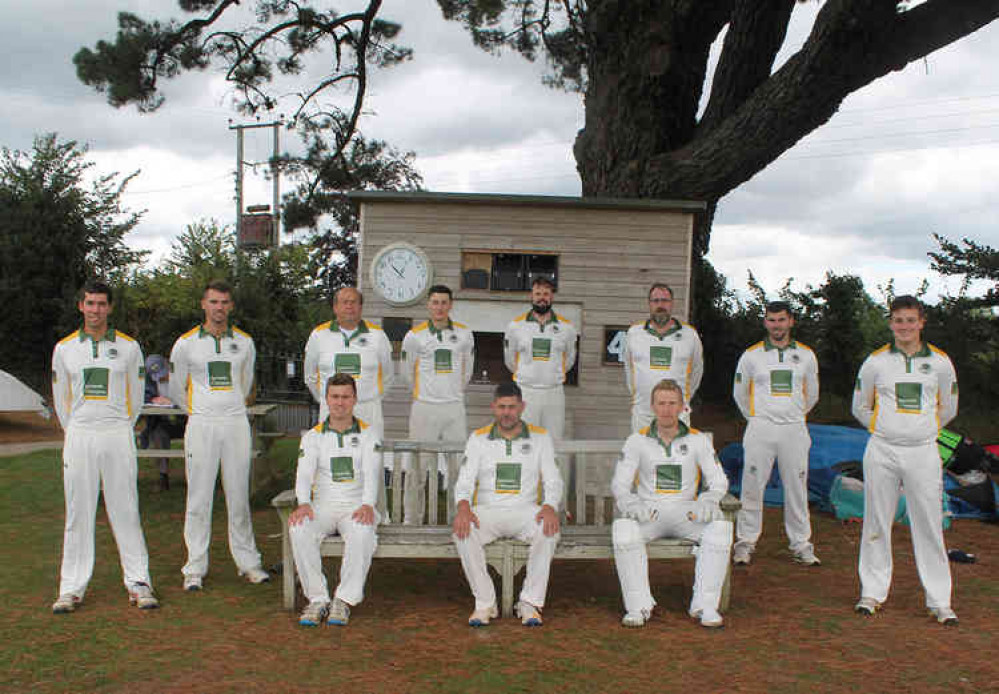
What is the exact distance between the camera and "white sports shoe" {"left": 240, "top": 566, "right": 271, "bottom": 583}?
18.5ft

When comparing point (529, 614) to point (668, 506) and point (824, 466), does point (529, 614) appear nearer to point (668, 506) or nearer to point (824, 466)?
point (668, 506)

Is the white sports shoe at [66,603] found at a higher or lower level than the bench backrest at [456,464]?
lower

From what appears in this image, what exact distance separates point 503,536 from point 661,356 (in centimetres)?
228

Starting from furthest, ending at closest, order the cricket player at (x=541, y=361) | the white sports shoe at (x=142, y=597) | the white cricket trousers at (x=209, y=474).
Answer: the cricket player at (x=541, y=361)
the white cricket trousers at (x=209, y=474)
the white sports shoe at (x=142, y=597)

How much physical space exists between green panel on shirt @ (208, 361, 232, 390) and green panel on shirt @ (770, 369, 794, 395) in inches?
145

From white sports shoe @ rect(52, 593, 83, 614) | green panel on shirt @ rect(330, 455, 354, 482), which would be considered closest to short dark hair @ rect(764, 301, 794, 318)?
green panel on shirt @ rect(330, 455, 354, 482)

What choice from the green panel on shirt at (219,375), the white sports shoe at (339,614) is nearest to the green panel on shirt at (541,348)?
the green panel on shirt at (219,375)

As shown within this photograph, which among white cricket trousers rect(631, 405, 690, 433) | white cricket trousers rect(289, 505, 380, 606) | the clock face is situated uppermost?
the clock face

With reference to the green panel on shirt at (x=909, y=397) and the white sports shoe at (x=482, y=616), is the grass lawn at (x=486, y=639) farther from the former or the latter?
the green panel on shirt at (x=909, y=397)

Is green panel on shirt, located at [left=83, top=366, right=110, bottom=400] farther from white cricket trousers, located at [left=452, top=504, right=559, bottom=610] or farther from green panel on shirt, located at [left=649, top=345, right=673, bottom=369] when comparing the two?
green panel on shirt, located at [left=649, top=345, right=673, bottom=369]

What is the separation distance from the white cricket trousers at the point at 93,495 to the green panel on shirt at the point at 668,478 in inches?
118

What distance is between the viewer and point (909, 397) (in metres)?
5.14

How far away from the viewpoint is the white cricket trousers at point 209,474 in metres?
5.48

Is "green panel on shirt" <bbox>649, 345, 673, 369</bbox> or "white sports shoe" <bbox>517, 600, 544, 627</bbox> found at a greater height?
"green panel on shirt" <bbox>649, 345, 673, 369</bbox>
